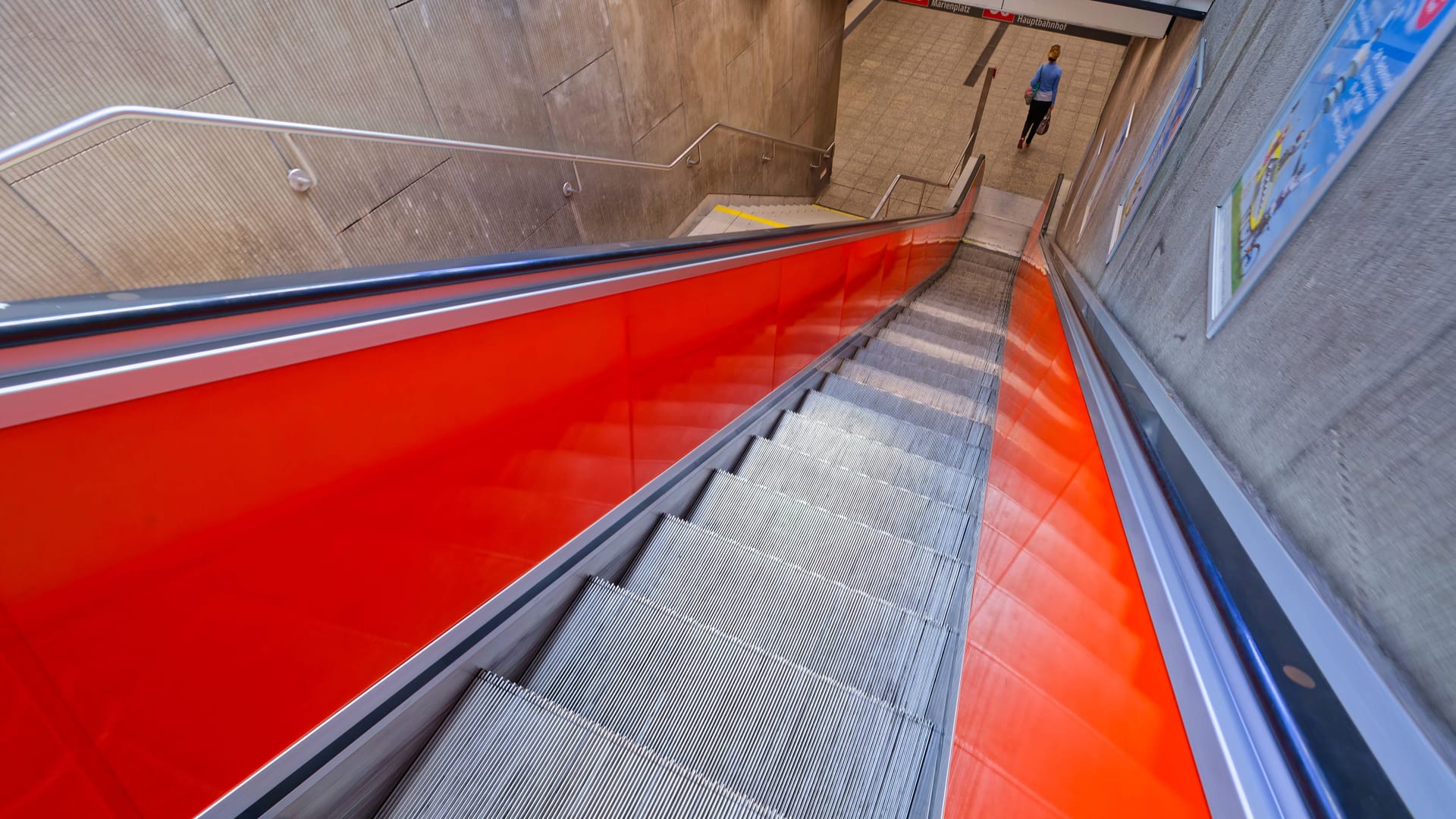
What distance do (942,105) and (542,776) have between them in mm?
14593

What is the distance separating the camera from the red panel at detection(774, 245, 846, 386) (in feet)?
11.7

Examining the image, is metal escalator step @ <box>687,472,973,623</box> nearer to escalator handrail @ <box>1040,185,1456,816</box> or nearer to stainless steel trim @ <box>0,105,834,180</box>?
escalator handrail @ <box>1040,185,1456,816</box>

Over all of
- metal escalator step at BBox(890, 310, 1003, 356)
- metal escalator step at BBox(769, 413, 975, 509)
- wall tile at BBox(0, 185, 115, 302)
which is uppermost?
wall tile at BBox(0, 185, 115, 302)

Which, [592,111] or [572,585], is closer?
[572,585]

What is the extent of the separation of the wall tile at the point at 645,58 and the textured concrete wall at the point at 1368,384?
4725 mm

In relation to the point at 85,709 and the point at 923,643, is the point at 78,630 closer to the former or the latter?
the point at 85,709

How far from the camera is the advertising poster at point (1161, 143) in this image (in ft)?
11.7

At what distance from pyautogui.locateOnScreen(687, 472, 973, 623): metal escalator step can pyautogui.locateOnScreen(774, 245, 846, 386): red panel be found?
3.77ft

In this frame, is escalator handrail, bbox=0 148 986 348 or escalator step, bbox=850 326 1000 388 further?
escalator step, bbox=850 326 1000 388

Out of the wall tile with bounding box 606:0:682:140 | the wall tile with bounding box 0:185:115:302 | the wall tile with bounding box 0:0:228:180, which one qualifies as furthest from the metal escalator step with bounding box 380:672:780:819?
the wall tile with bounding box 606:0:682:140

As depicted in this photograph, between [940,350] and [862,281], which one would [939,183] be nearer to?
[940,350]

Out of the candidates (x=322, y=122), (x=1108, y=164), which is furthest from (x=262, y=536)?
(x=1108, y=164)

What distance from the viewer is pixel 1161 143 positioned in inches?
153

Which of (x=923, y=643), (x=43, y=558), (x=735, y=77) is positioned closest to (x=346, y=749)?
(x=43, y=558)
